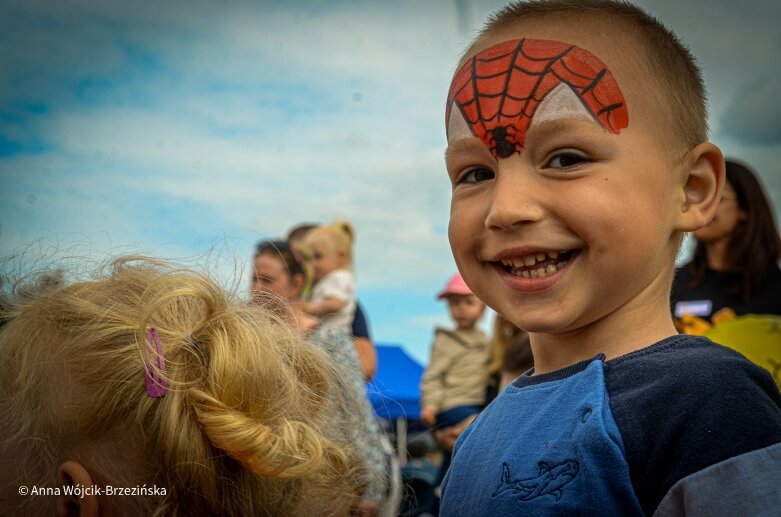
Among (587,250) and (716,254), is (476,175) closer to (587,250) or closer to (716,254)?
(587,250)

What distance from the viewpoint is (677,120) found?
1521 mm

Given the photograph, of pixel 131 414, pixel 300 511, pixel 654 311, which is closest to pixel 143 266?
pixel 131 414

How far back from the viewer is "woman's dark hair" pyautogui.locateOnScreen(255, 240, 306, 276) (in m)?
4.60

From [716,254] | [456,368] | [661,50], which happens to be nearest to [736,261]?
[716,254]

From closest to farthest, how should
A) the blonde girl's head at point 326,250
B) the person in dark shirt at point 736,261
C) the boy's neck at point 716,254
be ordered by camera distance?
the person in dark shirt at point 736,261 → the boy's neck at point 716,254 → the blonde girl's head at point 326,250

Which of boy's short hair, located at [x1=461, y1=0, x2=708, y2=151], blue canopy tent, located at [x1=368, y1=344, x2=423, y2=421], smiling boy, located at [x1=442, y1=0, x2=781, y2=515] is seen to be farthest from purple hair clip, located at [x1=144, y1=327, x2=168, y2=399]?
blue canopy tent, located at [x1=368, y1=344, x2=423, y2=421]

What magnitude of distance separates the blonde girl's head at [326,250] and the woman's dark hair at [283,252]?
291 mm

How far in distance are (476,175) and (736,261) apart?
2007 mm

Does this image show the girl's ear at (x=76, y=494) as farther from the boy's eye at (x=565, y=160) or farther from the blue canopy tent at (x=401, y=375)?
the blue canopy tent at (x=401, y=375)

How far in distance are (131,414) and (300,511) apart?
16.3 inches

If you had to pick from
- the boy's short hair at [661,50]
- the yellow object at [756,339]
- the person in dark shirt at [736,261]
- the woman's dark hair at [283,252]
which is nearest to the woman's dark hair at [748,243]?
the person in dark shirt at [736,261]

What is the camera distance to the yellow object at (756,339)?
2.09m

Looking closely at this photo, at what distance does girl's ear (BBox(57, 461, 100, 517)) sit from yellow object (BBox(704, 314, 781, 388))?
165 cm

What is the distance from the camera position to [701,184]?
1548mm
